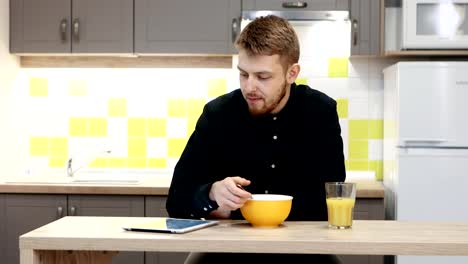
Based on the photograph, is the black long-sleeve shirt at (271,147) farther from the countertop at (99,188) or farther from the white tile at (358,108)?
the white tile at (358,108)

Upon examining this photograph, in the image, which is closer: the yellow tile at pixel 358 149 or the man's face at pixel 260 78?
the man's face at pixel 260 78

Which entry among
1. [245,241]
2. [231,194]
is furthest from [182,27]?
[245,241]

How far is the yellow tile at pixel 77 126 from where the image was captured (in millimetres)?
4309

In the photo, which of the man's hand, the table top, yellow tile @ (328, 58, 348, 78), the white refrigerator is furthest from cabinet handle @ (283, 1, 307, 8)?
the table top

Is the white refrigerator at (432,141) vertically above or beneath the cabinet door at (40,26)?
beneath

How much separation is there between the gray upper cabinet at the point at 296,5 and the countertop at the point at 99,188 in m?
0.96

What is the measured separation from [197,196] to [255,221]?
0.22 metres

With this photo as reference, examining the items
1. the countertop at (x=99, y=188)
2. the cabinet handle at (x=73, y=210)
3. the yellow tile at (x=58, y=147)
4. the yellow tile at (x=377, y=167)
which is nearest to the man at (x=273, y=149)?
the countertop at (x=99, y=188)

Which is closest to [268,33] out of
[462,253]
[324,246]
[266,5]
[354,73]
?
[324,246]

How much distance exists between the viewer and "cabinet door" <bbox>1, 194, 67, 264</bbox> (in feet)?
12.3

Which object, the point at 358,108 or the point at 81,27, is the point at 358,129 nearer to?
the point at 358,108

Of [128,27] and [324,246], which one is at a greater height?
[128,27]

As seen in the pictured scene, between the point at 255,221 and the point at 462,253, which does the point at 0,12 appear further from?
the point at 462,253

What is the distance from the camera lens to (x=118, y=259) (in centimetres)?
371
